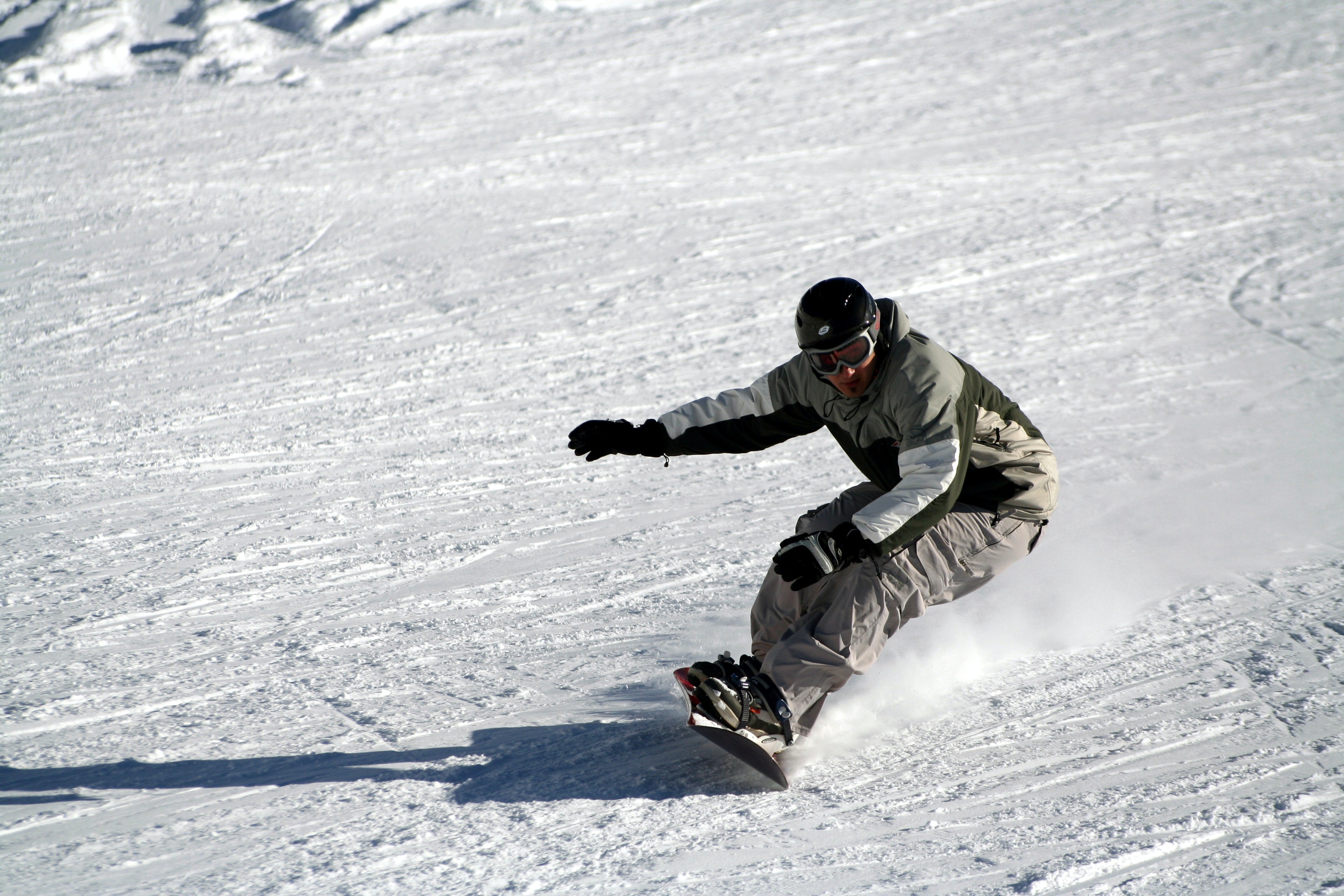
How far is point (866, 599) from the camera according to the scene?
3252 millimetres

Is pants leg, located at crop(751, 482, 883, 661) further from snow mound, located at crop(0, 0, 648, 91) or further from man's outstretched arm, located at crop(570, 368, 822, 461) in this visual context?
snow mound, located at crop(0, 0, 648, 91)

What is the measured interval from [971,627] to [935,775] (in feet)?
3.63

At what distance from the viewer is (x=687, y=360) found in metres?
7.73

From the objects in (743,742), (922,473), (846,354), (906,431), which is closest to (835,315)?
(846,354)

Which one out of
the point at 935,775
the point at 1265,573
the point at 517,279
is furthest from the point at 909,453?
the point at 517,279

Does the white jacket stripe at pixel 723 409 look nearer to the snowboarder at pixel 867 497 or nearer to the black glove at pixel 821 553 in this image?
the snowboarder at pixel 867 497

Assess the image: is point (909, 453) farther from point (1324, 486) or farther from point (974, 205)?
point (974, 205)

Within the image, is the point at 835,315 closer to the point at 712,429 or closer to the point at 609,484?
the point at 712,429

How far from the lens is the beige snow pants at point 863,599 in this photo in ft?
10.6

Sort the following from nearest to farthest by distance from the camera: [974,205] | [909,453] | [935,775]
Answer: [909,453], [935,775], [974,205]

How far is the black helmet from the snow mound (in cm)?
1276

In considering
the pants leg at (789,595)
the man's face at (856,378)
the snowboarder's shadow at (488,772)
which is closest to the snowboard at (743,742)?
the snowboarder's shadow at (488,772)

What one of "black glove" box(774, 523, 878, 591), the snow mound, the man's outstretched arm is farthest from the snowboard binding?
the snow mound

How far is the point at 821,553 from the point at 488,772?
123 centimetres
